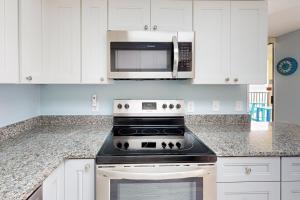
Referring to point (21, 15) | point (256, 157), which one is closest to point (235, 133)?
point (256, 157)

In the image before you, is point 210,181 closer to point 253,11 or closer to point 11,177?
point 11,177

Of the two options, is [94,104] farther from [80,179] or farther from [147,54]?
[80,179]

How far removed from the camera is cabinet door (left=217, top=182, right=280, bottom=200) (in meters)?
1.51

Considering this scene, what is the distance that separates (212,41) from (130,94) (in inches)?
35.9

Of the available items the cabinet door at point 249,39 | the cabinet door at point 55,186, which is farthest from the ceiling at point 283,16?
the cabinet door at point 55,186

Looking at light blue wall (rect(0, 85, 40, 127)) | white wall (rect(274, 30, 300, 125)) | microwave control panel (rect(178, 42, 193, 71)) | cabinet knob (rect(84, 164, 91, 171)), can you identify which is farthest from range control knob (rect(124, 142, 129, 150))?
white wall (rect(274, 30, 300, 125))

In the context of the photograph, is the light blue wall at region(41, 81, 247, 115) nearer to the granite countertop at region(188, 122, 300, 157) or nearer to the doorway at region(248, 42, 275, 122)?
the granite countertop at region(188, 122, 300, 157)

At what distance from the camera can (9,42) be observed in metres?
1.37

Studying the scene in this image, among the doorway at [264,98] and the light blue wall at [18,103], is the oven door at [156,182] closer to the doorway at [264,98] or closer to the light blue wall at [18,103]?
the light blue wall at [18,103]

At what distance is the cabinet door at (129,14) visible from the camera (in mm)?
2051

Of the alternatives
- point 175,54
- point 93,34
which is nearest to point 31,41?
point 93,34

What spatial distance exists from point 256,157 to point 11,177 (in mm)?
1339

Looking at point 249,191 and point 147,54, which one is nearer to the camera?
point 249,191

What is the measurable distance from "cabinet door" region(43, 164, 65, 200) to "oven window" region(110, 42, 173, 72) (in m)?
0.96
